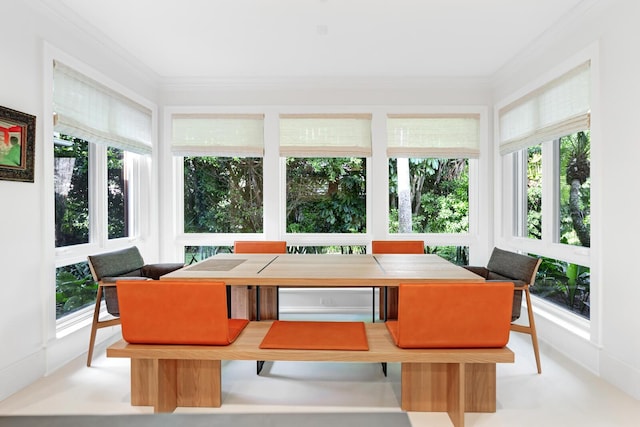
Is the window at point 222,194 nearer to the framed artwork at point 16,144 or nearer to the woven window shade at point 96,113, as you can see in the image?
the woven window shade at point 96,113

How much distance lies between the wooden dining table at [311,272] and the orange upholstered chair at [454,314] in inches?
14.6

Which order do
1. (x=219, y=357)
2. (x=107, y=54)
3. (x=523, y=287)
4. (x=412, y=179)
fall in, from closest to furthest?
(x=219, y=357) < (x=523, y=287) < (x=107, y=54) < (x=412, y=179)

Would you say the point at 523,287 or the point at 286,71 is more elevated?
the point at 286,71

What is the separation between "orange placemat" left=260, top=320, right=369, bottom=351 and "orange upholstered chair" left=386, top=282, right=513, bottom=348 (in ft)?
0.96

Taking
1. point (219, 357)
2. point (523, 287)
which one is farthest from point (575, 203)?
point (219, 357)

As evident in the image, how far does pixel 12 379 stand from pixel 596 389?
12.5 ft

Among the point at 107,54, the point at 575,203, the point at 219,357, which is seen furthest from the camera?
the point at 107,54

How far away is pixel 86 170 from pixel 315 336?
2650 millimetres

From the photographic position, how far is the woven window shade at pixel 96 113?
109 inches

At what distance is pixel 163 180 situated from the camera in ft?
13.8

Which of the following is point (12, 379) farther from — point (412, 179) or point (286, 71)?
point (412, 179)

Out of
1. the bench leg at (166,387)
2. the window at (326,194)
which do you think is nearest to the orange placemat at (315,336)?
the bench leg at (166,387)

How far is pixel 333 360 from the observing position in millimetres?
1927

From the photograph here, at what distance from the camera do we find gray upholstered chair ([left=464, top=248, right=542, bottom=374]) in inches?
102
